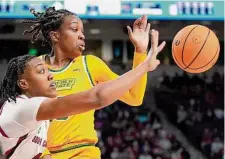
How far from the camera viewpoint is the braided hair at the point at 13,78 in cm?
339

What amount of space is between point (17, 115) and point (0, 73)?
14.6 meters

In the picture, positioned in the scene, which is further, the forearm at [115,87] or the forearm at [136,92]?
the forearm at [136,92]

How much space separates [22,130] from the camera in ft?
10.4

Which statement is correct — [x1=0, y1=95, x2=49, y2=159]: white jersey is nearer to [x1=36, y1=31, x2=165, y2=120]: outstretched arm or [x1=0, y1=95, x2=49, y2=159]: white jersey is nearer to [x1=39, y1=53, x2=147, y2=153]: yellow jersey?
[x1=36, y1=31, x2=165, y2=120]: outstretched arm

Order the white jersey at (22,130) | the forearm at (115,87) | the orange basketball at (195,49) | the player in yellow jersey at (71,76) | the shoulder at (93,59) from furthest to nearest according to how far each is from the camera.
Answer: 1. the orange basketball at (195,49)
2. the shoulder at (93,59)
3. the player in yellow jersey at (71,76)
4. the white jersey at (22,130)
5. the forearm at (115,87)

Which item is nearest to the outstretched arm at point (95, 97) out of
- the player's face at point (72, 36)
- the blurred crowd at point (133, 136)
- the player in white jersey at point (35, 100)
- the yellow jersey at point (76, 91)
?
the player in white jersey at point (35, 100)

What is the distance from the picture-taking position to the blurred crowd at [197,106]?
15.9m

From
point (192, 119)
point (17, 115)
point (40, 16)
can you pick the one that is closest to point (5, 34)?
point (192, 119)

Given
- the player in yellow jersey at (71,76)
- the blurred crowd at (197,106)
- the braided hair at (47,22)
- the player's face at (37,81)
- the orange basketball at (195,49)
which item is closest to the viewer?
the player's face at (37,81)

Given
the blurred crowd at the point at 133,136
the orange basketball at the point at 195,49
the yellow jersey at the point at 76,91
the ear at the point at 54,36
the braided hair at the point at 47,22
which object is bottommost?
the blurred crowd at the point at 133,136

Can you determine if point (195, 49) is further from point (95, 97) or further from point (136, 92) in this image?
point (95, 97)

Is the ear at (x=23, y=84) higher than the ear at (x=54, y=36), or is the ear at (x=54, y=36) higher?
the ear at (x=54, y=36)

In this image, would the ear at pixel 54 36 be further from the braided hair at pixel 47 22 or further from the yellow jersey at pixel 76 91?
the yellow jersey at pixel 76 91

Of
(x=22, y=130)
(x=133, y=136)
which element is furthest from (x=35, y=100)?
(x=133, y=136)
